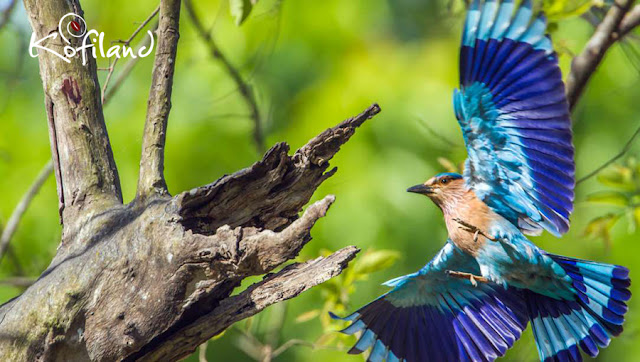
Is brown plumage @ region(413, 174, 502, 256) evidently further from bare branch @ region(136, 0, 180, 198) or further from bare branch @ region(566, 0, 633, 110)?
bare branch @ region(136, 0, 180, 198)

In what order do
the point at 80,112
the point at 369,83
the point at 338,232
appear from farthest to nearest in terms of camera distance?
the point at 369,83, the point at 338,232, the point at 80,112

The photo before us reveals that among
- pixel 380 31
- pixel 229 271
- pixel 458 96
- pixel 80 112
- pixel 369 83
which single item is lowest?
pixel 229 271

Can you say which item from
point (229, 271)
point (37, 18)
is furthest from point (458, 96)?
point (37, 18)

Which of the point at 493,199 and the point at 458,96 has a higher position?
the point at 458,96

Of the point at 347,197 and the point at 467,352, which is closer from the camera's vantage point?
the point at 467,352

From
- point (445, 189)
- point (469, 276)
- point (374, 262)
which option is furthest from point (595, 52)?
point (374, 262)

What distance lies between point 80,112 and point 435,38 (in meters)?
2.55

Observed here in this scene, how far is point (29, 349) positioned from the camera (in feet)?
4.76

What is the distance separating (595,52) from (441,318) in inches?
37.7

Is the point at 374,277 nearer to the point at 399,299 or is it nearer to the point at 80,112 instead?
the point at 399,299

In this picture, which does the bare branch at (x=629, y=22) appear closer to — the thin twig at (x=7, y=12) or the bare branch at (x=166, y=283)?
the bare branch at (x=166, y=283)

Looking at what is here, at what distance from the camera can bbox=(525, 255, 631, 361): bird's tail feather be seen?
2148 mm

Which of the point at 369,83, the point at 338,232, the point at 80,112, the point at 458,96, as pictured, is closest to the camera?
the point at 80,112

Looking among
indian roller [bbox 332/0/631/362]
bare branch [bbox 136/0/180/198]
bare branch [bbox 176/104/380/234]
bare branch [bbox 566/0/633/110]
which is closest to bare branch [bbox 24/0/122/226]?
bare branch [bbox 136/0/180/198]
